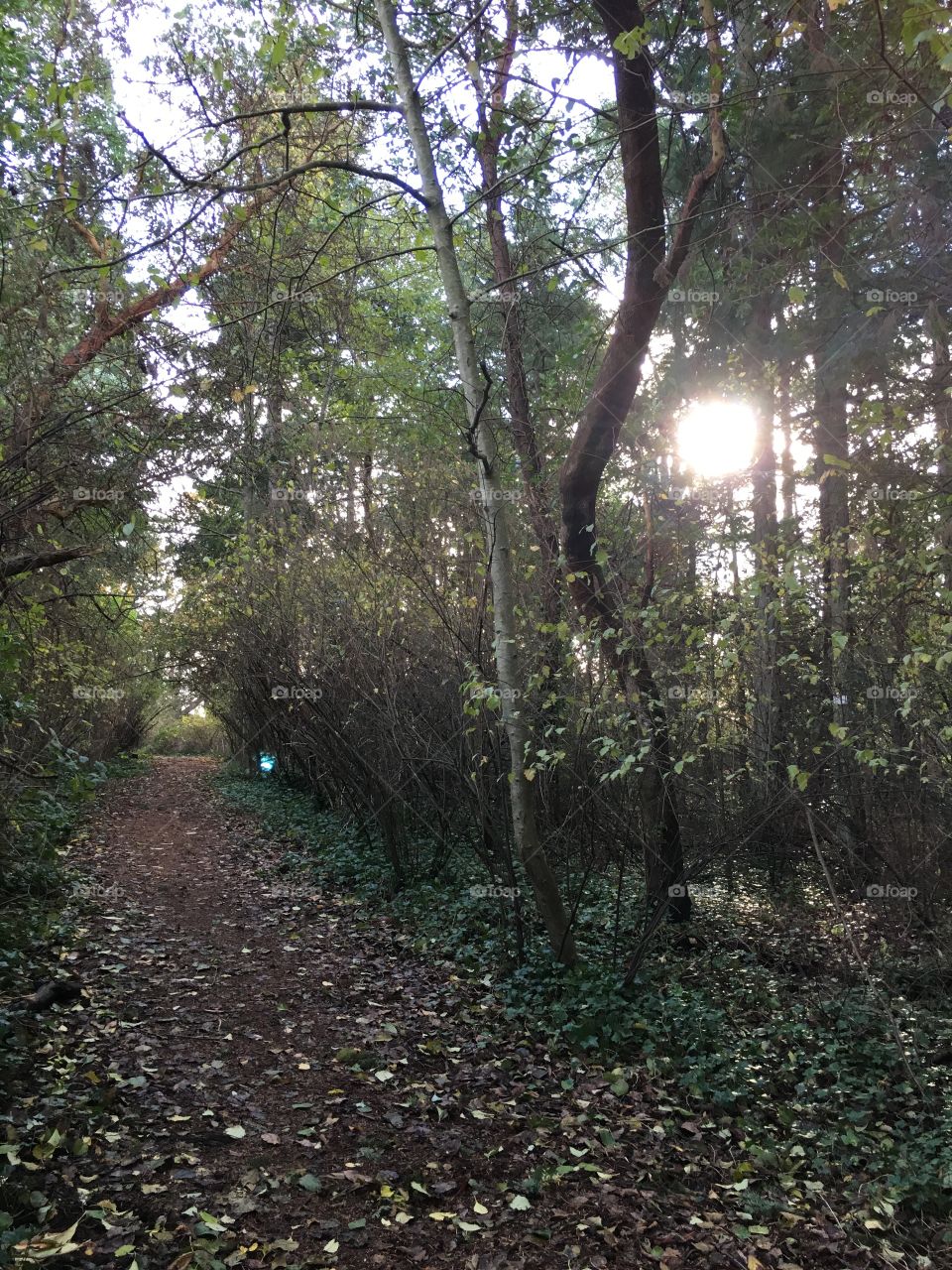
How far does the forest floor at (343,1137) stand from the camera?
3105 millimetres

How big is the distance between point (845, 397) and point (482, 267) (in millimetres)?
4982

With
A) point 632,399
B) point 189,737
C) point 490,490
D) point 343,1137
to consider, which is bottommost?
point 343,1137

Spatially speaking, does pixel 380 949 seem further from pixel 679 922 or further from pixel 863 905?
pixel 863 905

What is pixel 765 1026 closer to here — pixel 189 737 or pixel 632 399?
pixel 632 399

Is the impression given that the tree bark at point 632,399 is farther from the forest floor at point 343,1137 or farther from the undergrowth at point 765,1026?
the forest floor at point 343,1137

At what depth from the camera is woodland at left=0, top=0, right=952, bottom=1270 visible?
11.9 ft

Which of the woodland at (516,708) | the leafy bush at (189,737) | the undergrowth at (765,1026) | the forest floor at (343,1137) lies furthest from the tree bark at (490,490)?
the leafy bush at (189,737)

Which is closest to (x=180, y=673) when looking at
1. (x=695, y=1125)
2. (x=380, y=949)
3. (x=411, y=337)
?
(x=411, y=337)

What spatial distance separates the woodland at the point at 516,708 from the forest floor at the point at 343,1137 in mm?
26

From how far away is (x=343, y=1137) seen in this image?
3832 millimetres

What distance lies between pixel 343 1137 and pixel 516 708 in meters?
2.70

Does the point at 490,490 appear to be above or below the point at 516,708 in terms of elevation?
above

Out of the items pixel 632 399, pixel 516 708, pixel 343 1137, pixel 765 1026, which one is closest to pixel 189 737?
pixel 516 708

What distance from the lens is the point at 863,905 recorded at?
6367 mm
